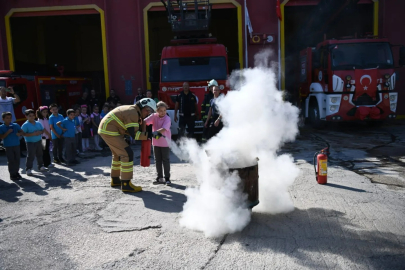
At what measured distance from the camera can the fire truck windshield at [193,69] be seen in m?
10.7

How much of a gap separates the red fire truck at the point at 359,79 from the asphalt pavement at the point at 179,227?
4.65 metres

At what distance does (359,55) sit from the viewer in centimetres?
1145

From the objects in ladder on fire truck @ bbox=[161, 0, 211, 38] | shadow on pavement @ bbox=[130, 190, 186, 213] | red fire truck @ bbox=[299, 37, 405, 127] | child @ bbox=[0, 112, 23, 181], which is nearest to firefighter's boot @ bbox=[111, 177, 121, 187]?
shadow on pavement @ bbox=[130, 190, 186, 213]

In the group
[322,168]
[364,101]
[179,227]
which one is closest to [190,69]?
[364,101]

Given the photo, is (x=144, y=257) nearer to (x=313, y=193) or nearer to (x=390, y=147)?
(x=313, y=193)

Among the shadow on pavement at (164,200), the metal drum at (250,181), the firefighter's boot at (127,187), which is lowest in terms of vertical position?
the shadow on pavement at (164,200)

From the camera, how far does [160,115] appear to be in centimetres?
640

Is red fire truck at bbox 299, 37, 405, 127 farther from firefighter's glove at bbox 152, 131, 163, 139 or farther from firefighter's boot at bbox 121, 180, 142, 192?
firefighter's boot at bbox 121, 180, 142, 192

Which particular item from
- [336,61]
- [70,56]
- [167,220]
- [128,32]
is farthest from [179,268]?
[70,56]

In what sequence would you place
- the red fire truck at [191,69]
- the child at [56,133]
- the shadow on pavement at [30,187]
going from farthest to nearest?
the red fire truck at [191,69], the child at [56,133], the shadow on pavement at [30,187]

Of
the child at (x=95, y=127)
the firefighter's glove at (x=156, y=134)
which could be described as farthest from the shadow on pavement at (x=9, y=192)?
the child at (x=95, y=127)

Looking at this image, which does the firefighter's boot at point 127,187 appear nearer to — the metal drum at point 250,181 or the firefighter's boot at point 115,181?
the firefighter's boot at point 115,181

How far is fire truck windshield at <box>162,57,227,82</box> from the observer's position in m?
10.7

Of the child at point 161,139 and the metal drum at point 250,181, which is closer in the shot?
the metal drum at point 250,181
